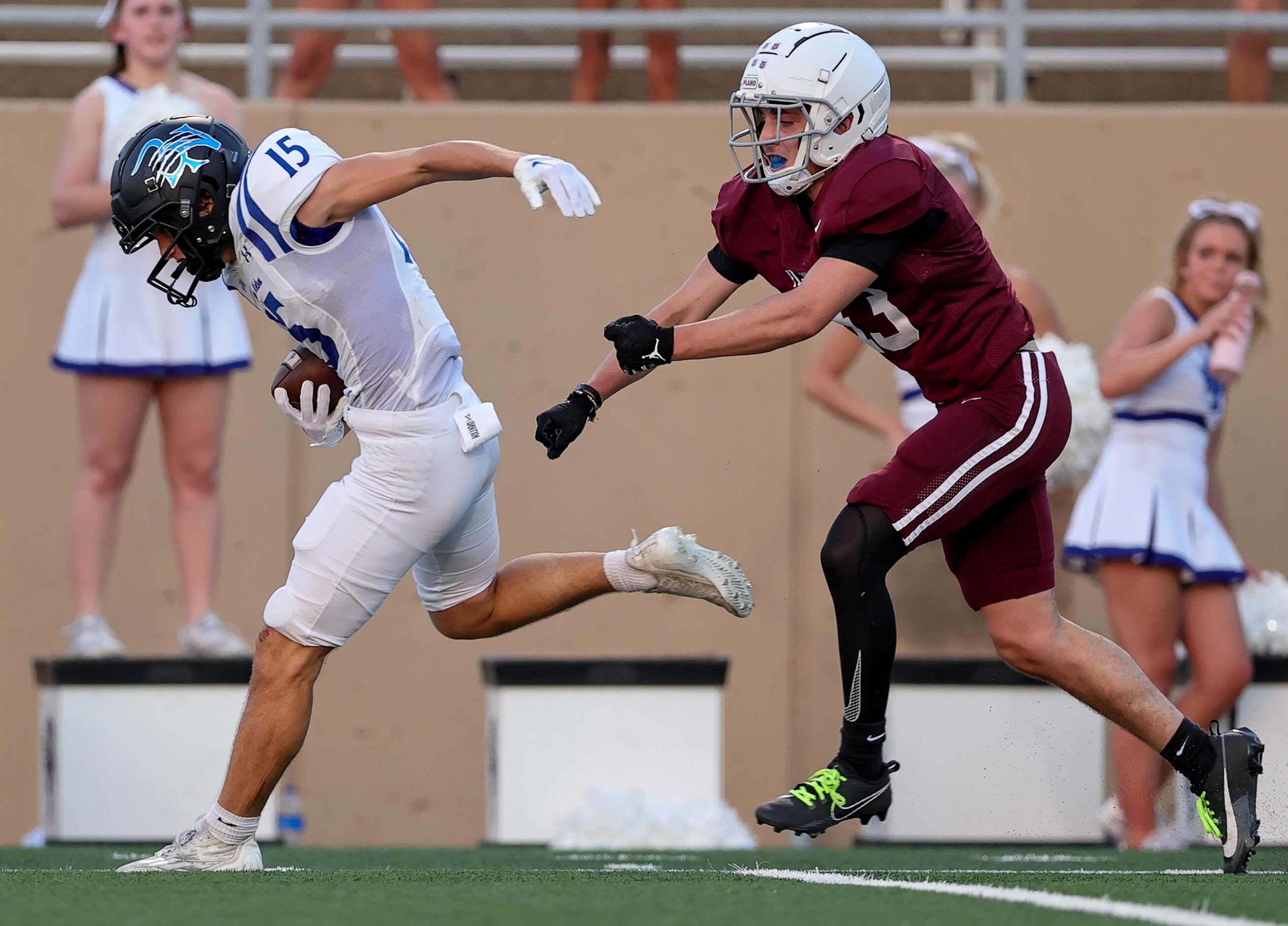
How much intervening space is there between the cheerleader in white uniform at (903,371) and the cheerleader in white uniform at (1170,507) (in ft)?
1.05

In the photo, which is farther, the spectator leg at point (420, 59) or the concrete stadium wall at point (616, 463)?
the spectator leg at point (420, 59)

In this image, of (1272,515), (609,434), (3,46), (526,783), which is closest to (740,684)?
(609,434)

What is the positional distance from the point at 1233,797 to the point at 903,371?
2301 mm

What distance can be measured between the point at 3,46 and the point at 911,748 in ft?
15.7

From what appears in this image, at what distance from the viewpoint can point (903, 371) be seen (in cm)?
612

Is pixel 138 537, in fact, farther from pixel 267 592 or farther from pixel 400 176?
pixel 400 176

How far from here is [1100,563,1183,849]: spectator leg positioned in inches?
234

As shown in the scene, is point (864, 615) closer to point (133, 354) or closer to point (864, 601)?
point (864, 601)

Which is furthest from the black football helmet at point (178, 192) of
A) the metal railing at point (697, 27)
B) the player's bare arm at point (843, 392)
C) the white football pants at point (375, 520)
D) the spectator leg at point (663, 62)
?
the spectator leg at point (663, 62)

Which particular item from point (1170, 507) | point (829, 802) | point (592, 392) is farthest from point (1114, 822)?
point (592, 392)

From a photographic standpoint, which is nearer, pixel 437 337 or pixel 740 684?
pixel 437 337

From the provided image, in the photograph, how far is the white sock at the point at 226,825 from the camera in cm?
414

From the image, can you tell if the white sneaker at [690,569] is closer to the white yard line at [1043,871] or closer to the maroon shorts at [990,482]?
the maroon shorts at [990,482]

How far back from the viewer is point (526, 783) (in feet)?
19.6
